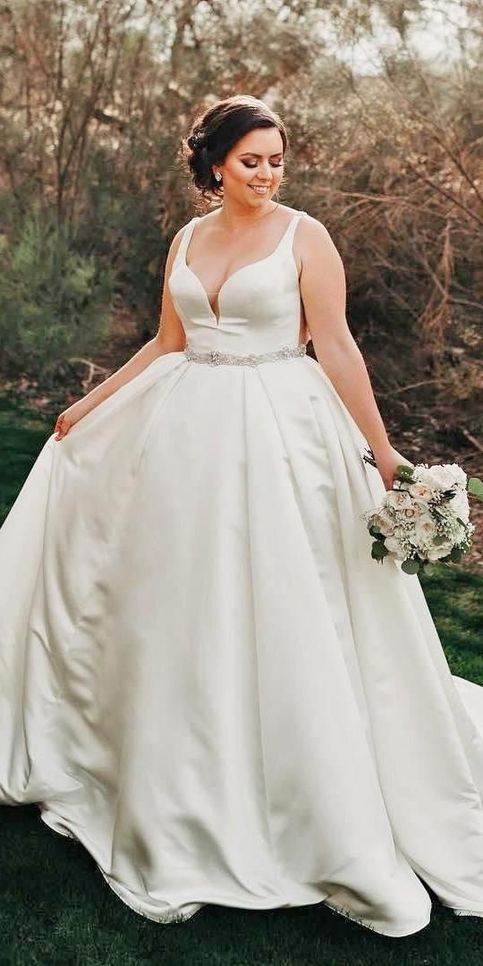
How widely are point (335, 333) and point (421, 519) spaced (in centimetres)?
53

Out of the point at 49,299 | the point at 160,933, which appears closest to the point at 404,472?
the point at 160,933

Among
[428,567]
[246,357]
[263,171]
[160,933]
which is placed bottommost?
[160,933]

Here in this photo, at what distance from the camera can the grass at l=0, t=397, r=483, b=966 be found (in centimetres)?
244

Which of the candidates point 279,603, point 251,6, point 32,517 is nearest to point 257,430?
point 279,603

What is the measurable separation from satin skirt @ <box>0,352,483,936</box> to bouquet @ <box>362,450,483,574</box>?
0.46 ft

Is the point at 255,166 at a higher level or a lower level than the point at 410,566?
higher

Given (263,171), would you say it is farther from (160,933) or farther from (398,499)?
(160,933)

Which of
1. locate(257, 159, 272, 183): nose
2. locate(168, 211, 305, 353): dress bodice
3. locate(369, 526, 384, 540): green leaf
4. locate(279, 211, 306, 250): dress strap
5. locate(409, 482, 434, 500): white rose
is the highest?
locate(257, 159, 272, 183): nose

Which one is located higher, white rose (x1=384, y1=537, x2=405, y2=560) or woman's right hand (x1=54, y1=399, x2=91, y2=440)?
woman's right hand (x1=54, y1=399, x2=91, y2=440)

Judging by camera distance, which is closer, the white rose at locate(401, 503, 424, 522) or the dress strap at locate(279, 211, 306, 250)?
the white rose at locate(401, 503, 424, 522)

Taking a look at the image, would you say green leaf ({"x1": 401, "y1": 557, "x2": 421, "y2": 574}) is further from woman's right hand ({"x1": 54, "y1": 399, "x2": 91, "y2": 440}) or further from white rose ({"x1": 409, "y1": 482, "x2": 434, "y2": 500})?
woman's right hand ({"x1": 54, "y1": 399, "x2": 91, "y2": 440})

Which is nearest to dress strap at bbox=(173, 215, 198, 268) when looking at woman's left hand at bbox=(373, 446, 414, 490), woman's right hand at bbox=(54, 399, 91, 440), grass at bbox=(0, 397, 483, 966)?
woman's right hand at bbox=(54, 399, 91, 440)

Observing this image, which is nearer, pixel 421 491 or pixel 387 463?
pixel 421 491

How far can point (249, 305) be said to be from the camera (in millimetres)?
2688
